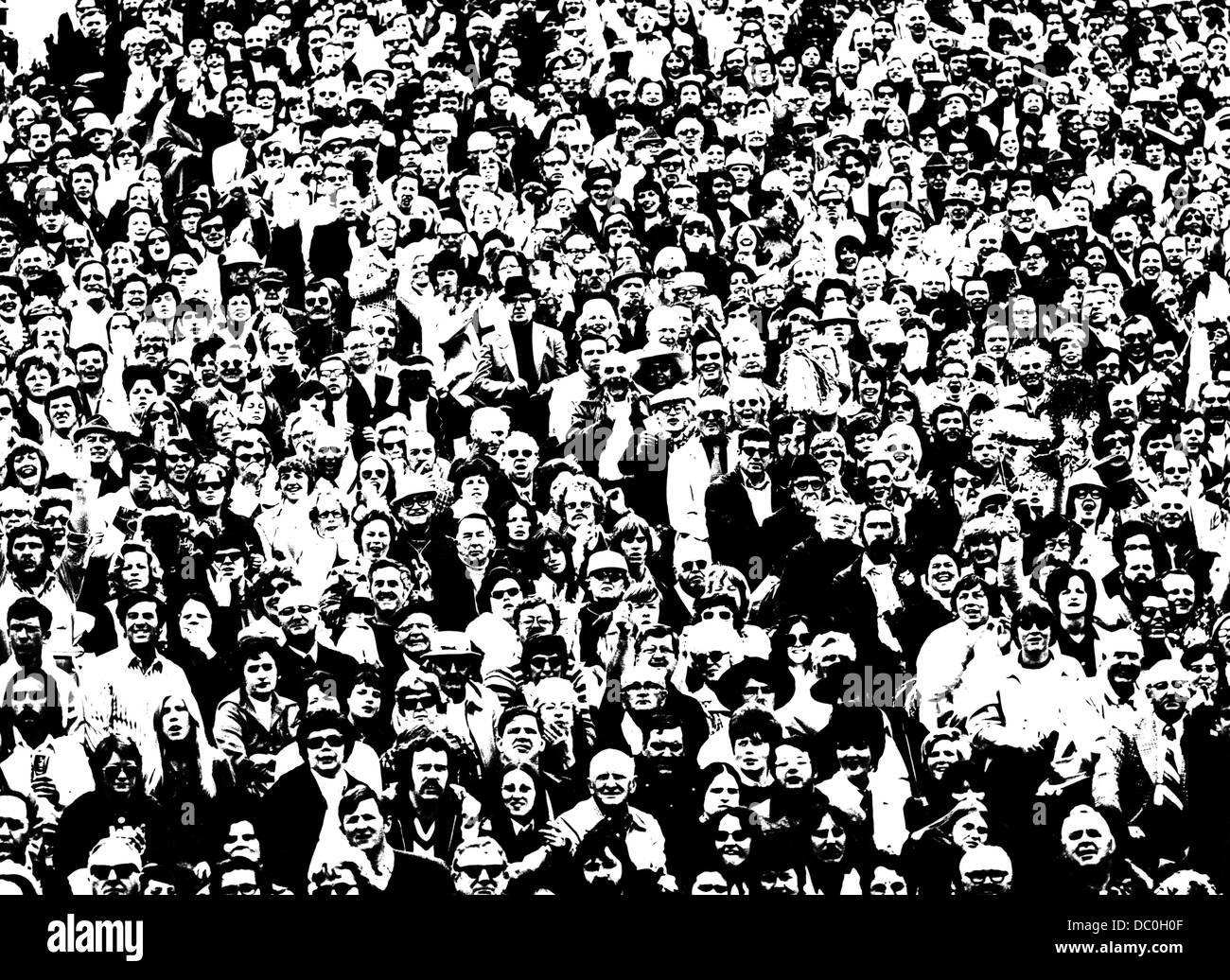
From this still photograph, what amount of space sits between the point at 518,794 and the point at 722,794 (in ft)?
2.09

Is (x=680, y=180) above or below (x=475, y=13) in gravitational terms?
below

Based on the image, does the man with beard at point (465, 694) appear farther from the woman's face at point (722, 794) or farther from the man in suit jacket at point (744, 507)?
the man in suit jacket at point (744, 507)

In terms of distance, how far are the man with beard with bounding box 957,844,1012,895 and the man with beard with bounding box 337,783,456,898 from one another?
1.60 m

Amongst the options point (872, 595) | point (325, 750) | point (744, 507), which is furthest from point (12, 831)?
A: point (872, 595)

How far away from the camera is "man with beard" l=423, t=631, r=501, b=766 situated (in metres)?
5.37

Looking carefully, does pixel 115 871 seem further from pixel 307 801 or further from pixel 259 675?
pixel 259 675

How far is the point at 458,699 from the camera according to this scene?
5398mm

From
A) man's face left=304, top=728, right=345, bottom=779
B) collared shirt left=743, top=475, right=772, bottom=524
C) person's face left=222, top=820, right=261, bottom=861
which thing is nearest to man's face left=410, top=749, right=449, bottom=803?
man's face left=304, top=728, right=345, bottom=779

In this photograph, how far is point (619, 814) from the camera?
536 centimetres
